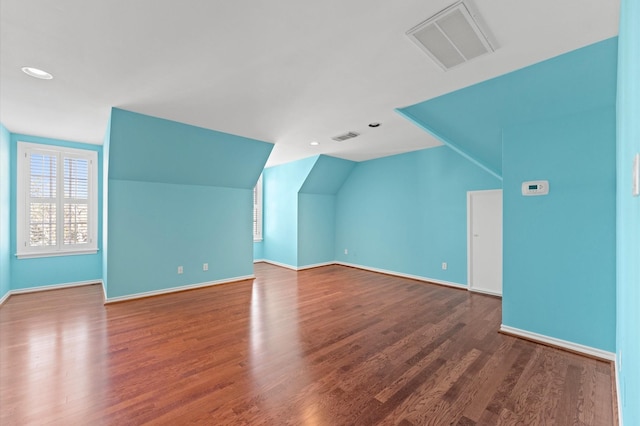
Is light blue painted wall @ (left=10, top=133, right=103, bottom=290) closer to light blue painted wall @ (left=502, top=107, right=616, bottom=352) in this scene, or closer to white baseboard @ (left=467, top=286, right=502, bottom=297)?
light blue painted wall @ (left=502, top=107, right=616, bottom=352)

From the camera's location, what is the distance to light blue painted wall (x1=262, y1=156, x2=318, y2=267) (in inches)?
254

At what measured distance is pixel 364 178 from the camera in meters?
6.54

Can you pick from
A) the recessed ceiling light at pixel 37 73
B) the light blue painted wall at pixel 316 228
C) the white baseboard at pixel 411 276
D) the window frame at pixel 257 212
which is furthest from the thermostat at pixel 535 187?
the window frame at pixel 257 212

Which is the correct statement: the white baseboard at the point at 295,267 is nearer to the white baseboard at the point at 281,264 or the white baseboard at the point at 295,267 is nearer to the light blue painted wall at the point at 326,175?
the white baseboard at the point at 281,264

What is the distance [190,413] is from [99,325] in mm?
2279

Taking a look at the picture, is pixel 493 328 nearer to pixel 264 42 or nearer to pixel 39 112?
pixel 264 42

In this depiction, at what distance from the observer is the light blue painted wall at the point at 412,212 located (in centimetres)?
484

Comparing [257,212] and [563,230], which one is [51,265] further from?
[563,230]

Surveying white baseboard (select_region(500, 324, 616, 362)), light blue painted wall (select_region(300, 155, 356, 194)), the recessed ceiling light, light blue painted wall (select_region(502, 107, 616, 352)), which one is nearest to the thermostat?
light blue painted wall (select_region(502, 107, 616, 352))

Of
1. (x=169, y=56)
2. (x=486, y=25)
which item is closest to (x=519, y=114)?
(x=486, y=25)

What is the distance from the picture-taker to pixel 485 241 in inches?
179

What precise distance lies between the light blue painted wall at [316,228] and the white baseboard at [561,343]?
4351 mm

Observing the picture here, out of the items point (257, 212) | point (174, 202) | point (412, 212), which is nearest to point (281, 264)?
point (257, 212)

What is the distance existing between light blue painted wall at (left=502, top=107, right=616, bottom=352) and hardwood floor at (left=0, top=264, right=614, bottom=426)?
344 mm
